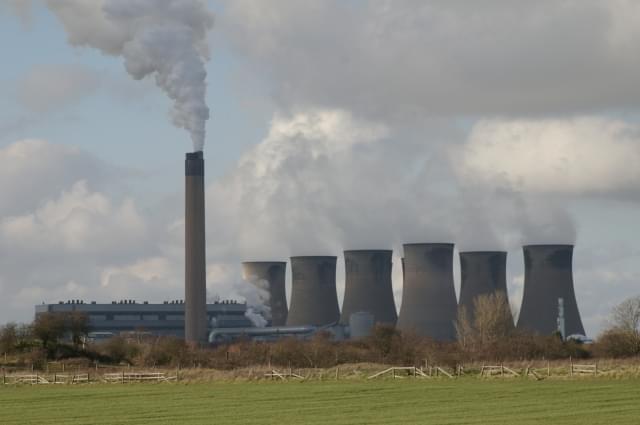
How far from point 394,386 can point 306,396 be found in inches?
107

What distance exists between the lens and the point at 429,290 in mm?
58531

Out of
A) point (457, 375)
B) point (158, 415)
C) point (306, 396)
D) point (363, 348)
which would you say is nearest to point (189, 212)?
point (363, 348)

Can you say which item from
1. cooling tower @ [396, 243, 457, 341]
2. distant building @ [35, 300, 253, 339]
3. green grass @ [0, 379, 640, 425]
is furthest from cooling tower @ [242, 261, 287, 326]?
green grass @ [0, 379, 640, 425]

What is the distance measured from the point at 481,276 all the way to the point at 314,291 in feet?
33.3

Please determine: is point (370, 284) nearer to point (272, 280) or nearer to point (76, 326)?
point (272, 280)

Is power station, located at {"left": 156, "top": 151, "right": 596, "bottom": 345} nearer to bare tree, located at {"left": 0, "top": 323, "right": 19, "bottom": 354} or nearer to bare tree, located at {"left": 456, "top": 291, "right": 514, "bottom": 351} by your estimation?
bare tree, located at {"left": 456, "top": 291, "right": 514, "bottom": 351}

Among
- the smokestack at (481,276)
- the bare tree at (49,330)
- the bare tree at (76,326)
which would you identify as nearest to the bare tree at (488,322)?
the smokestack at (481,276)

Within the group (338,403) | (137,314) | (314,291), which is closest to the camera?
(338,403)

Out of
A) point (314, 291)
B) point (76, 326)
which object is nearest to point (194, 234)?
point (76, 326)

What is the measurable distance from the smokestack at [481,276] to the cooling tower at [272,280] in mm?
14693

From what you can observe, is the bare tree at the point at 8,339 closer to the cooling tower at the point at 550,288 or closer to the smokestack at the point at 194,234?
the smokestack at the point at 194,234

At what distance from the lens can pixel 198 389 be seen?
28.5 m

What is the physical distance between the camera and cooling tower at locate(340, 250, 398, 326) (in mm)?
62844

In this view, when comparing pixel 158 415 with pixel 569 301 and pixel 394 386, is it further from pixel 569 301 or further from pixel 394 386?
pixel 569 301
